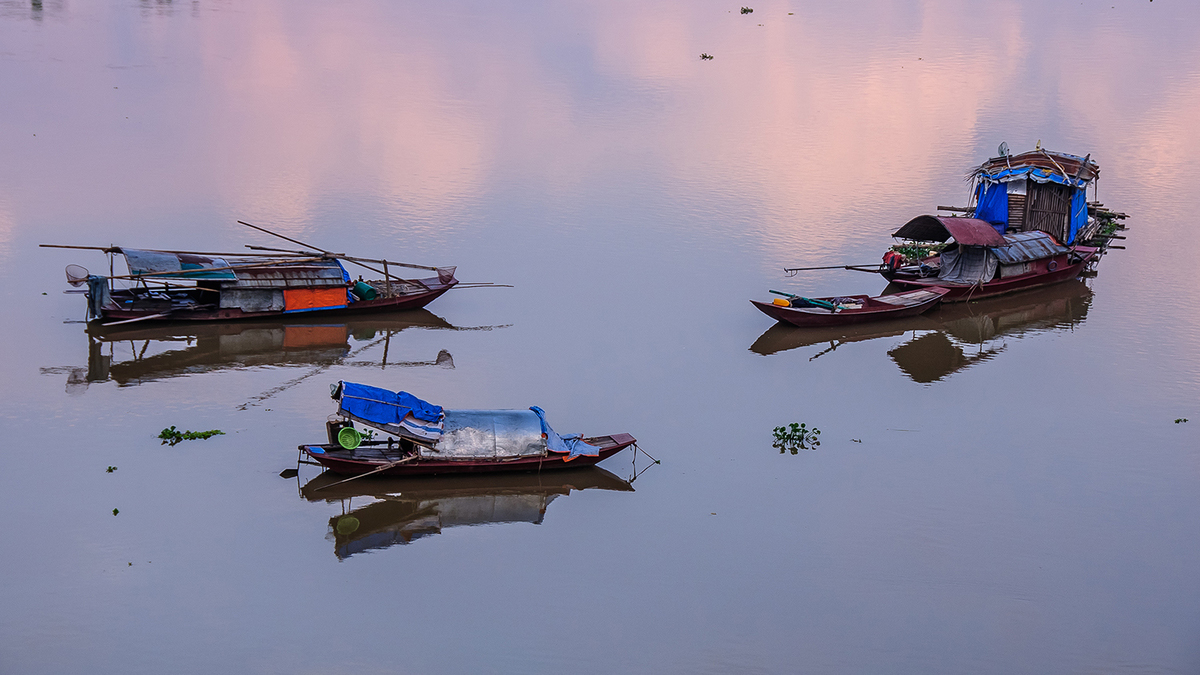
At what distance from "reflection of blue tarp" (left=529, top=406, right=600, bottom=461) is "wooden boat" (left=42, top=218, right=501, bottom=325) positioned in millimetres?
7359

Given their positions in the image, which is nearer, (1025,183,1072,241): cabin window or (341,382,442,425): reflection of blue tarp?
(341,382,442,425): reflection of blue tarp

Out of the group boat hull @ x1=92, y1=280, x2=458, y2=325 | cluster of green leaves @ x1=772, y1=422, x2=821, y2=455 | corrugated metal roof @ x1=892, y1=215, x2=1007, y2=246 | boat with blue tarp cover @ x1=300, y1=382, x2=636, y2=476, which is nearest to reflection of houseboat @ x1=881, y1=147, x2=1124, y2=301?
corrugated metal roof @ x1=892, y1=215, x2=1007, y2=246

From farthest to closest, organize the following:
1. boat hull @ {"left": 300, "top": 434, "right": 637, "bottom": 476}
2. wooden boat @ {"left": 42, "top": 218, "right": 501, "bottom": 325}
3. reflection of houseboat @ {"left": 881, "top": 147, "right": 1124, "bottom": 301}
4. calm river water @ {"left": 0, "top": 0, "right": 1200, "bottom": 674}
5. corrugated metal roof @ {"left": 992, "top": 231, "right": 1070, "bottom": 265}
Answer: corrugated metal roof @ {"left": 992, "top": 231, "right": 1070, "bottom": 265}
reflection of houseboat @ {"left": 881, "top": 147, "right": 1124, "bottom": 301}
wooden boat @ {"left": 42, "top": 218, "right": 501, "bottom": 325}
boat hull @ {"left": 300, "top": 434, "right": 637, "bottom": 476}
calm river water @ {"left": 0, "top": 0, "right": 1200, "bottom": 674}

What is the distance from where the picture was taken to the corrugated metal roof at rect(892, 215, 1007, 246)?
2525 cm

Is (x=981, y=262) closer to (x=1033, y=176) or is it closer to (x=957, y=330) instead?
(x=957, y=330)

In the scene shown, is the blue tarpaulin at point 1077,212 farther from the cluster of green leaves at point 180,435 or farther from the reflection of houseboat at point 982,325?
the cluster of green leaves at point 180,435

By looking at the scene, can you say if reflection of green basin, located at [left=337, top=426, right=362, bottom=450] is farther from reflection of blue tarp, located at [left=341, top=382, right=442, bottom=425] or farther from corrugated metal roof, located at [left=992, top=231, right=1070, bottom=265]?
corrugated metal roof, located at [left=992, top=231, right=1070, bottom=265]

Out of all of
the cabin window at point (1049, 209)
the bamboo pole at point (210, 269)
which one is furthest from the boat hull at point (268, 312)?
the cabin window at point (1049, 209)

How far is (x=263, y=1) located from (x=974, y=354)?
44219 mm

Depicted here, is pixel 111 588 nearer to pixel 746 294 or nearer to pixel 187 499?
pixel 187 499

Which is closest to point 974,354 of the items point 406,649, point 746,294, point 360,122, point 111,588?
point 746,294

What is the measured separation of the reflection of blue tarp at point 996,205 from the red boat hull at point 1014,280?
1.55 metres

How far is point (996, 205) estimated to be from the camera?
91.8 feet

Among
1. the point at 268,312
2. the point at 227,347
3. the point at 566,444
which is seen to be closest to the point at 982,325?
the point at 566,444
